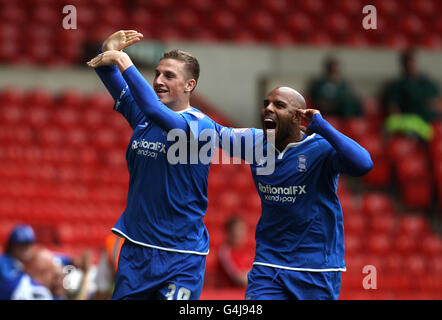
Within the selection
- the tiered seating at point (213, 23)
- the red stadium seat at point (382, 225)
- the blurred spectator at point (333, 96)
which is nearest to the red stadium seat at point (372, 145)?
the blurred spectator at point (333, 96)

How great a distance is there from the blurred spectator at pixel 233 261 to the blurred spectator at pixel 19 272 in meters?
1.92

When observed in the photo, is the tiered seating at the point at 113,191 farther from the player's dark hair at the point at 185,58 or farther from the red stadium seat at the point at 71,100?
the player's dark hair at the point at 185,58

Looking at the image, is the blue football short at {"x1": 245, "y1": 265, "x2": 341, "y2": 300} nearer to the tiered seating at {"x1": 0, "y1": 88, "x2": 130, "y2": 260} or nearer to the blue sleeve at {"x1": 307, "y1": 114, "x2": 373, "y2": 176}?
the blue sleeve at {"x1": 307, "y1": 114, "x2": 373, "y2": 176}

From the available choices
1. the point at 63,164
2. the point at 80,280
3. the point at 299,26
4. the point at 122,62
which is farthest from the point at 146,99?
the point at 299,26

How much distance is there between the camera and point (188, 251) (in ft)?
14.4

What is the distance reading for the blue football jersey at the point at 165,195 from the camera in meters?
4.36

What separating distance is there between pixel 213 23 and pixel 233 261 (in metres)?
8.36

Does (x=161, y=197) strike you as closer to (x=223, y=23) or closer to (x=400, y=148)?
(x=400, y=148)

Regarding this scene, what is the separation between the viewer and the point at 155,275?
4.29m

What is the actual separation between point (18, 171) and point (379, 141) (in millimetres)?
5772

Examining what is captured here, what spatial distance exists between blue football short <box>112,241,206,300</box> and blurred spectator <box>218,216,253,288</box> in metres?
3.29
